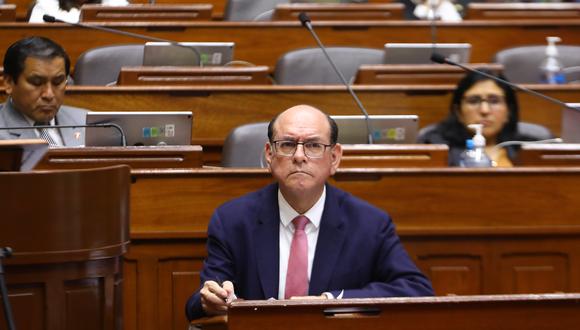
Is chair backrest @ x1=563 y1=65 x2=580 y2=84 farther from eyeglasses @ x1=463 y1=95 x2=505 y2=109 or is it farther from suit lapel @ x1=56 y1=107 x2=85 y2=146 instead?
suit lapel @ x1=56 y1=107 x2=85 y2=146

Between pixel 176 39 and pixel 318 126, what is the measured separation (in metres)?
1.51

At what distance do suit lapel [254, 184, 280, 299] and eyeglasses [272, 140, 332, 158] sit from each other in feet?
0.23

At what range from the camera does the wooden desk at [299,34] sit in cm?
299

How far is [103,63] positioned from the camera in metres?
2.82

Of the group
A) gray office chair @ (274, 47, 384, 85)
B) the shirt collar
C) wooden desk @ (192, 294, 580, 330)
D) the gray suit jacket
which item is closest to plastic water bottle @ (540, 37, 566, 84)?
gray office chair @ (274, 47, 384, 85)

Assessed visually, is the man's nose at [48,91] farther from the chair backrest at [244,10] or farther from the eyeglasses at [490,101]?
the chair backrest at [244,10]

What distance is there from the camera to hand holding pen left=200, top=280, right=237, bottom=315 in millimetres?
1438

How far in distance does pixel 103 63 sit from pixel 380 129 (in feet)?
3.09

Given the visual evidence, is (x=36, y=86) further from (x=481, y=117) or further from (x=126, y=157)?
(x=481, y=117)

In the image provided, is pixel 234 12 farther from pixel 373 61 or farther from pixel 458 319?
pixel 458 319

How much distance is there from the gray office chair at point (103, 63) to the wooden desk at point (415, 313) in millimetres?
1708

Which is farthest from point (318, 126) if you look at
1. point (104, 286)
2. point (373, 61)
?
point (373, 61)

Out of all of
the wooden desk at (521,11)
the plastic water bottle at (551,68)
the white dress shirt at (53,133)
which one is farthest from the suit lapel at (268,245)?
the wooden desk at (521,11)

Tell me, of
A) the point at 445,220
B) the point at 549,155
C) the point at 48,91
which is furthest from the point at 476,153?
the point at 48,91
